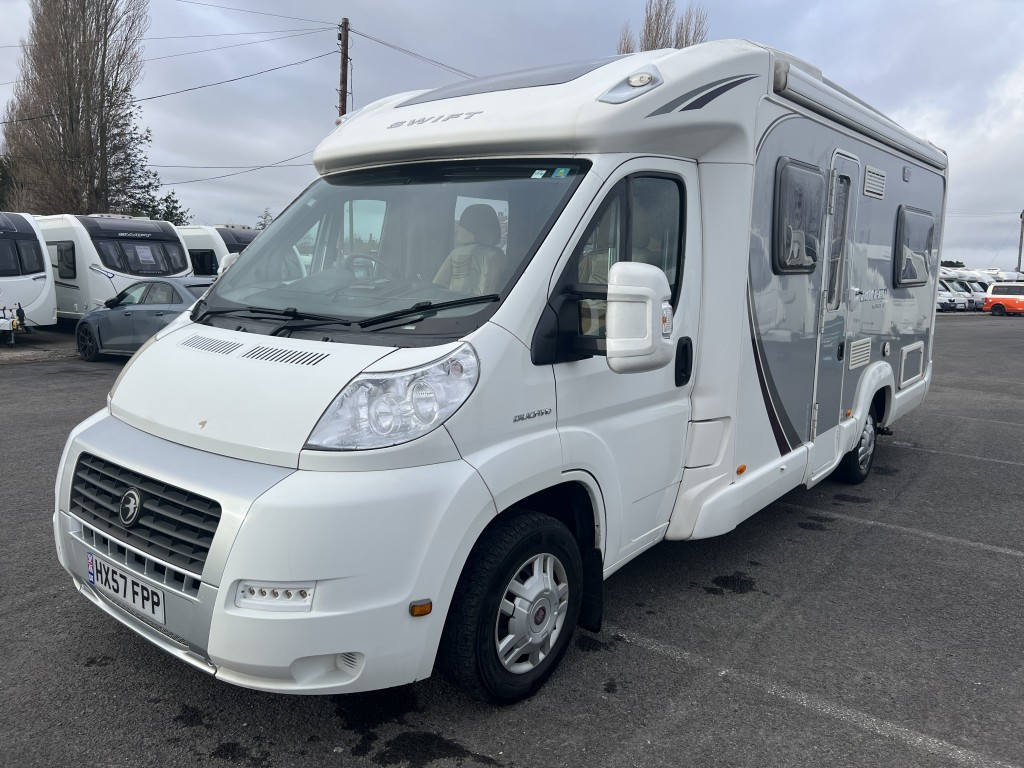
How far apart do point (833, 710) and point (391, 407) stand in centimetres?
220

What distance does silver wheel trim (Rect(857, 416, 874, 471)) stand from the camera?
6.53 metres

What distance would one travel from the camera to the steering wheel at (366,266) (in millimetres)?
3377

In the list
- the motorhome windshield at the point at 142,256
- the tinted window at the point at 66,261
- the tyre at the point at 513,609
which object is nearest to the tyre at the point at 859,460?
the tyre at the point at 513,609

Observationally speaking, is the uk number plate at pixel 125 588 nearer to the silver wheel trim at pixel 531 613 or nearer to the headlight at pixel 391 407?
the headlight at pixel 391 407

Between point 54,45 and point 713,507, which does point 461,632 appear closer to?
point 713,507

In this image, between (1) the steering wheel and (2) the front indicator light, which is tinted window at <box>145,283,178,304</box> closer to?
(1) the steering wheel

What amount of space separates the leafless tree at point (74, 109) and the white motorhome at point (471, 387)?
31876 millimetres

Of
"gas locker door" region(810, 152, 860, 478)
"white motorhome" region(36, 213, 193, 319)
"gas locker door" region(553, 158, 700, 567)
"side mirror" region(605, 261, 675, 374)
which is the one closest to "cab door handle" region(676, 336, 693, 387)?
"gas locker door" region(553, 158, 700, 567)

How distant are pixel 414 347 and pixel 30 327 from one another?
16.4m

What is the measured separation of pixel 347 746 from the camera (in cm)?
296

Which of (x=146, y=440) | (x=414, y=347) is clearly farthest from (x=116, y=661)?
(x=414, y=347)

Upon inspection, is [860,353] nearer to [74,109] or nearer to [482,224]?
[482,224]

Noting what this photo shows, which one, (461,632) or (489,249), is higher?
(489,249)

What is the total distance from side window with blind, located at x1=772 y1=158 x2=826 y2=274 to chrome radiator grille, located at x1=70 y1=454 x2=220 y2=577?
10.4ft
